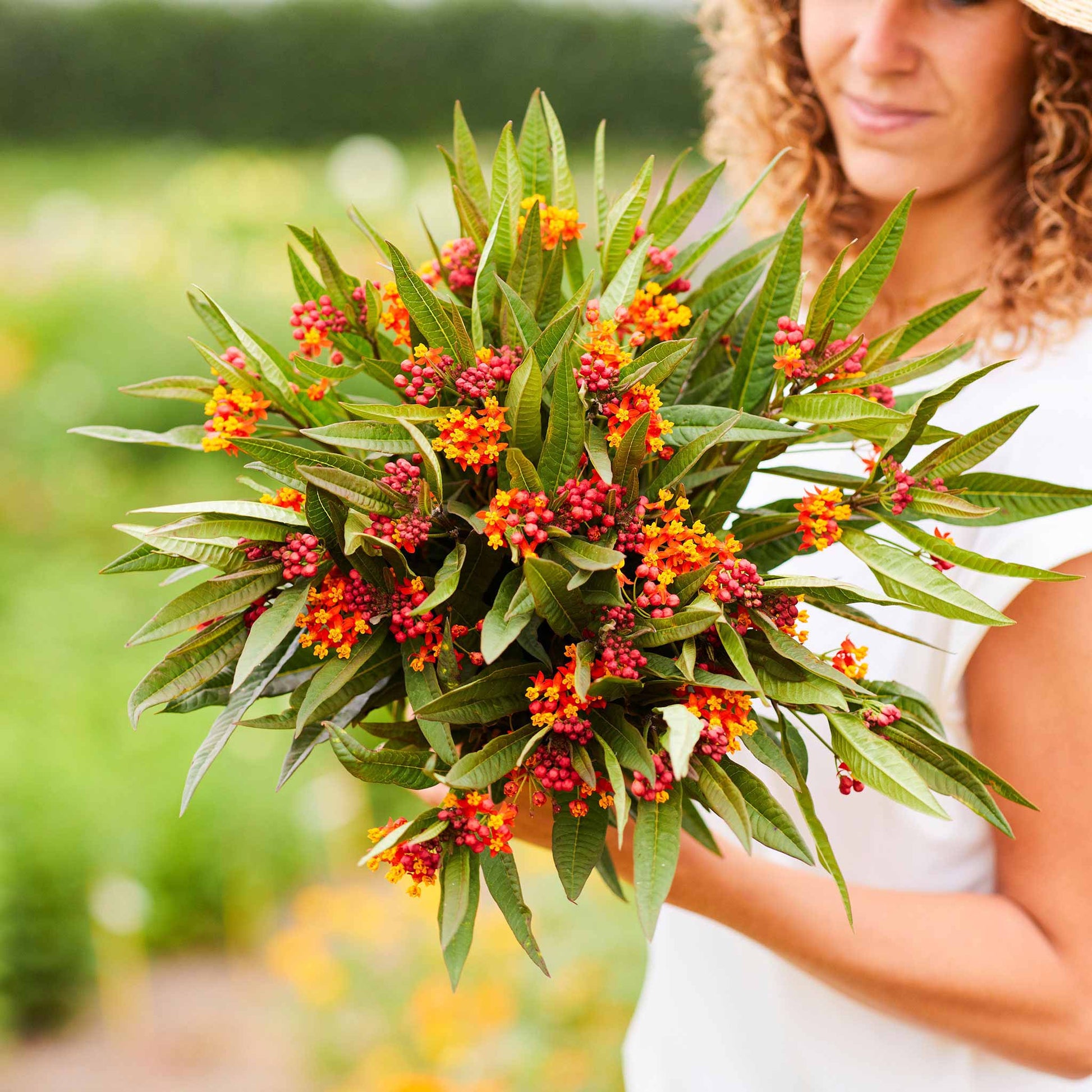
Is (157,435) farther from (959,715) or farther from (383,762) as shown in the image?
(959,715)

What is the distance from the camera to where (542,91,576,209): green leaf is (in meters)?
0.77

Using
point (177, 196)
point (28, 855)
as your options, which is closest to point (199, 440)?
point (28, 855)

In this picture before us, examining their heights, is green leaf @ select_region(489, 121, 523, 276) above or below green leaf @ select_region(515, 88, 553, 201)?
below

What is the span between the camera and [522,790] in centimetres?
72

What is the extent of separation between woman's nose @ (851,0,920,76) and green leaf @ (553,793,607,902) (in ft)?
2.52

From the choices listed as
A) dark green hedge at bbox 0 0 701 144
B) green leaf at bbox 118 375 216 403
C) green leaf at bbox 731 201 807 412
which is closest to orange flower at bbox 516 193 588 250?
green leaf at bbox 731 201 807 412

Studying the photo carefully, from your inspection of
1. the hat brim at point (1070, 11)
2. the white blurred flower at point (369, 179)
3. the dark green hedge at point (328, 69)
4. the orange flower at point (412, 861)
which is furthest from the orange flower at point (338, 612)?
the dark green hedge at point (328, 69)

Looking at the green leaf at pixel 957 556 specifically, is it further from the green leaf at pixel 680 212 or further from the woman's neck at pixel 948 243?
the woman's neck at pixel 948 243

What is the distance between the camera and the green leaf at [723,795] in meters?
0.57

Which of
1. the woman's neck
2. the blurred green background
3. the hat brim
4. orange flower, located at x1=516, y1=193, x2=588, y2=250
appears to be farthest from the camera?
the blurred green background

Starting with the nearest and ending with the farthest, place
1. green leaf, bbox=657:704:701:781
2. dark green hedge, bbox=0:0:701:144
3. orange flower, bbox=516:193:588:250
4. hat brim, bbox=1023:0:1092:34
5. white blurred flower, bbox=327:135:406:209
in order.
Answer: green leaf, bbox=657:704:701:781 < orange flower, bbox=516:193:588:250 < hat brim, bbox=1023:0:1092:34 < white blurred flower, bbox=327:135:406:209 < dark green hedge, bbox=0:0:701:144

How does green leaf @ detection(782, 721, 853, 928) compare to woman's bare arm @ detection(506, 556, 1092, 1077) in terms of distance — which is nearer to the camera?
green leaf @ detection(782, 721, 853, 928)

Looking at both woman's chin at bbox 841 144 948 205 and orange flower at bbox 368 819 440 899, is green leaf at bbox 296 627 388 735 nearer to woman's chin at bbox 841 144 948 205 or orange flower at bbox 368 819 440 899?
orange flower at bbox 368 819 440 899

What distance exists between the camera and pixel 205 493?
3842 mm
